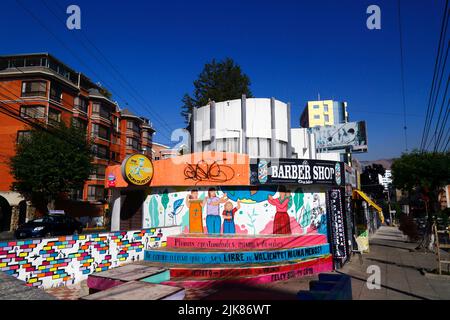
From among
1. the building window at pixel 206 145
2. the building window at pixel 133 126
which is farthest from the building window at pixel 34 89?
the building window at pixel 206 145

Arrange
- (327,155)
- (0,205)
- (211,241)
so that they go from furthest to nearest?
(0,205) → (327,155) → (211,241)

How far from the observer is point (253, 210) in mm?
14617

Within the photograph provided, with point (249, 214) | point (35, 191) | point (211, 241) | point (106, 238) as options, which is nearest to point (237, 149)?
point (249, 214)

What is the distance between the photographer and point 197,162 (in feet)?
49.4

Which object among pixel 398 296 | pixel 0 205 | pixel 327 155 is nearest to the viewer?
pixel 398 296

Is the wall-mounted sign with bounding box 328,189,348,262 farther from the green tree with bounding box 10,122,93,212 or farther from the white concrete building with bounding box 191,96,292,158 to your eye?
the green tree with bounding box 10,122,93,212

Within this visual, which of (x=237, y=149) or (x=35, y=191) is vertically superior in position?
(x=237, y=149)

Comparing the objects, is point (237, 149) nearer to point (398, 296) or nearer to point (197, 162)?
point (197, 162)

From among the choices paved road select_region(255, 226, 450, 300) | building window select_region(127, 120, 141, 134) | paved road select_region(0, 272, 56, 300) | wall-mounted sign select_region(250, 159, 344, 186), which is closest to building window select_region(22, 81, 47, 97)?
building window select_region(127, 120, 141, 134)

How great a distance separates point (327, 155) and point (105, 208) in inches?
1187

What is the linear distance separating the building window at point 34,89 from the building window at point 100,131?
9466 mm

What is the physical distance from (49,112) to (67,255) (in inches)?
1241

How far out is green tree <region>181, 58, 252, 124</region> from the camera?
43156mm

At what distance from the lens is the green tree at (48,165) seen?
29547mm
